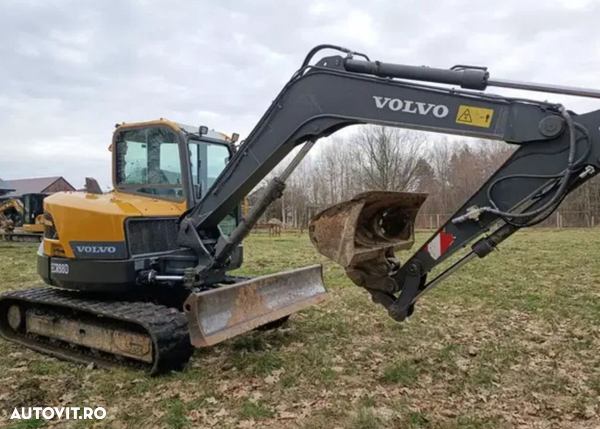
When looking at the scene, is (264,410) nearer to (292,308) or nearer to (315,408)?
(315,408)

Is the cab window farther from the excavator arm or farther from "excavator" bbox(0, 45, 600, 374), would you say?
the excavator arm

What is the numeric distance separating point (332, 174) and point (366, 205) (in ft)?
145

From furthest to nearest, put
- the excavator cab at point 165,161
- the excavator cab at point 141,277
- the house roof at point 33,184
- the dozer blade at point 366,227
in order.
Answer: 1. the house roof at point 33,184
2. the excavator cab at point 165,161
3. the excavator cab at point 141,277
4. the dozer blade at point 366,227

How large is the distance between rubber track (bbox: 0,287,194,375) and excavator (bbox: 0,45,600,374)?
1cm

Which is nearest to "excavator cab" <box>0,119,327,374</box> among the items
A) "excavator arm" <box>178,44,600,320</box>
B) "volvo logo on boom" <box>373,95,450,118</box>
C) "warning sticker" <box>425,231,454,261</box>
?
"excavator arm" <box>178,44,600,320</box>

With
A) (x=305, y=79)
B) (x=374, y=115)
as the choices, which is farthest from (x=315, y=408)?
(x=305, y=79)

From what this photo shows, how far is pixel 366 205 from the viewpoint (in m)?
4.00

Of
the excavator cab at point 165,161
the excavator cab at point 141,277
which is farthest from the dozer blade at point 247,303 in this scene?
the excavator cab at point 165,161

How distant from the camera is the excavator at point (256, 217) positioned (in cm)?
357

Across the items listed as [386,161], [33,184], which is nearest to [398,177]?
[386,161]

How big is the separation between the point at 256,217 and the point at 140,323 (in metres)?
1.41

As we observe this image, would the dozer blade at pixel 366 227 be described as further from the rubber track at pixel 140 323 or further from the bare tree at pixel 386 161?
the bare tree at pixel 386 161

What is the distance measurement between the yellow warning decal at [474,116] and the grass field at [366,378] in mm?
2143

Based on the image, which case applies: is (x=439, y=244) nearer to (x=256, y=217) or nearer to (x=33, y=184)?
(x=256, y=217)
